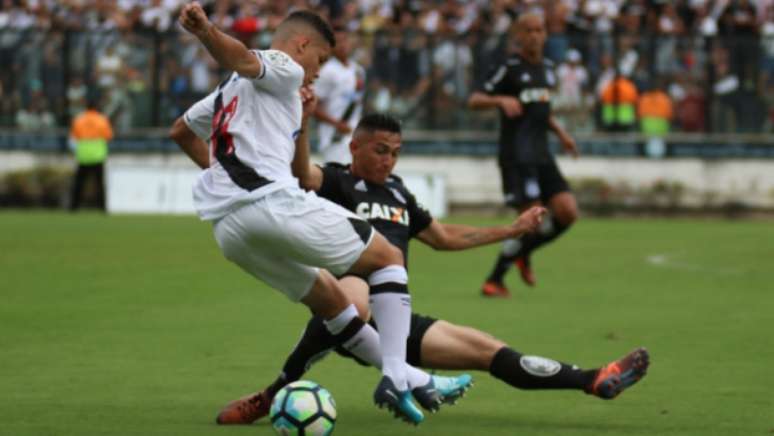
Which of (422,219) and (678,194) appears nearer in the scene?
(422,219)

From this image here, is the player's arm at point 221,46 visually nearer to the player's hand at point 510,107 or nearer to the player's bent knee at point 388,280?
the player's bent knee at point 388,280

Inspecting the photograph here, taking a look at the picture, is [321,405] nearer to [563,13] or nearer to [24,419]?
[24,419]

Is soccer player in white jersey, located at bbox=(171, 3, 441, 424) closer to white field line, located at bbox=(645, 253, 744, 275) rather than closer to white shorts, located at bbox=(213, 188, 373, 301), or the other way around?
white shorts, located at bbox=(213, 188, 373, 301)

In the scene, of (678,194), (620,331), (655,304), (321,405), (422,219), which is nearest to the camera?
(321,405)

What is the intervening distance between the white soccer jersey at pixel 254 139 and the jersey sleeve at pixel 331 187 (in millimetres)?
937

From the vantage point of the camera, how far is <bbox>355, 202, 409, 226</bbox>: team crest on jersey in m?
7.84

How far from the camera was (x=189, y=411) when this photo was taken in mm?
7555

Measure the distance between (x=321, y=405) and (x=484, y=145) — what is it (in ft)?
73.5

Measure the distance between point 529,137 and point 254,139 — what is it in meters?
7.61

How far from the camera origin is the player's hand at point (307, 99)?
7281 millimetres

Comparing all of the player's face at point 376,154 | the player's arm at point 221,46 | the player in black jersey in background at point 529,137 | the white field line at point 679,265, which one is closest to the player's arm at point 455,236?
the player's face at point 376,154

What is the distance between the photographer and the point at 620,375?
7.13m

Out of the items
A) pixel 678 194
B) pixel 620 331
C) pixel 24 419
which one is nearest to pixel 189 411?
pixel 24 419

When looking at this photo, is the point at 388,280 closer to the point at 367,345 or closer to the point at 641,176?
the point at 367,345
